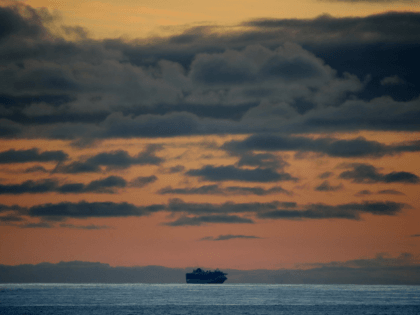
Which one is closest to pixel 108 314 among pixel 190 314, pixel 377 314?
pixel 190 314

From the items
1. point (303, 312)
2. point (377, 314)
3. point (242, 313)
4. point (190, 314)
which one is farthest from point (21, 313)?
point (377, 314)

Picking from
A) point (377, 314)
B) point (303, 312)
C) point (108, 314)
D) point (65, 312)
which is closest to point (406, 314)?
point (377, 314)

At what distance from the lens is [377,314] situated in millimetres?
152625

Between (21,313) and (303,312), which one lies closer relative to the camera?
(21,313)

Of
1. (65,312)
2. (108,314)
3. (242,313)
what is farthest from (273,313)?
(65,312)

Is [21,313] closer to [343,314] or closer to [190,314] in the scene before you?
[190,314]

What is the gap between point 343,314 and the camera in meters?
154

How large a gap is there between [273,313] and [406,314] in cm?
3232

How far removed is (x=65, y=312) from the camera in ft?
518

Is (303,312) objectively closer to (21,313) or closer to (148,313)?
(148,313)

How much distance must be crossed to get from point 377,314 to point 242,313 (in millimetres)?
33030

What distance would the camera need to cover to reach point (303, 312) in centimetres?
16175

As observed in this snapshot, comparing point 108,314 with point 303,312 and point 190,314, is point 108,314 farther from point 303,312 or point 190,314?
point 303,312

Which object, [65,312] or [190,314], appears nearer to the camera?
[190,314]
